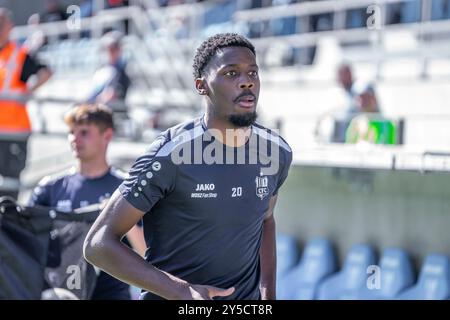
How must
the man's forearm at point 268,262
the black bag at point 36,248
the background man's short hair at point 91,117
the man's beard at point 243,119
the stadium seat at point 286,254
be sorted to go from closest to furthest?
the man's beard at point 243,119 → the man's forearm at point 268,262 → the black bag at point 36,248 → the background man's short hair at point 91,117 → the stadium seat at point 286,254

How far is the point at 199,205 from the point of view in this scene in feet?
11.5

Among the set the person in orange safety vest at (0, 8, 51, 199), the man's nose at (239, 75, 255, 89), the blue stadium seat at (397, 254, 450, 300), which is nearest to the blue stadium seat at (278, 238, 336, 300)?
the blue stadium seat at (397, 254, 450, 300)

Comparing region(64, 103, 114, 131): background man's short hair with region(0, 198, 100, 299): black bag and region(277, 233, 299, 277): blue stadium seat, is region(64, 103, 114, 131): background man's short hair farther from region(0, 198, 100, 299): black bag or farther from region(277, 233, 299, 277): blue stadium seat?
region(277, 233, 299, 277): blue stadium seat

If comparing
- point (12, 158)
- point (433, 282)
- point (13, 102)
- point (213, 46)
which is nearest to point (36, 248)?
point (213, 46)

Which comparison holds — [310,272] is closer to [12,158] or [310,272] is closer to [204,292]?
[12,158]

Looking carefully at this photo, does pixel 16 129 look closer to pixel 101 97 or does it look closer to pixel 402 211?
pixel 101 97

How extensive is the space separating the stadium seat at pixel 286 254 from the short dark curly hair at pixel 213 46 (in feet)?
12.1

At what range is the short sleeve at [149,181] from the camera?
3412 mm

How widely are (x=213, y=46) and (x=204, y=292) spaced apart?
103 centimetres

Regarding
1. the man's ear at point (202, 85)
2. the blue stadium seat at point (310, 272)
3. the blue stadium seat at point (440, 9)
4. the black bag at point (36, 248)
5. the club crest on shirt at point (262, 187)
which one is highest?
the blue stadium seat at point (440, 9)

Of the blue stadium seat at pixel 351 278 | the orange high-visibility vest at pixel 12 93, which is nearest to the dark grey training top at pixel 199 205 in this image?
the blue stadium seat at pixel 351 278

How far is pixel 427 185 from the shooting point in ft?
20.5

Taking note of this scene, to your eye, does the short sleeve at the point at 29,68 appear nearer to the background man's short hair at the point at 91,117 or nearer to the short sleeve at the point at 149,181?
the background man's short hair at the point at 91,117

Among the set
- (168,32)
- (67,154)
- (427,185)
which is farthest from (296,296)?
(168,32)
